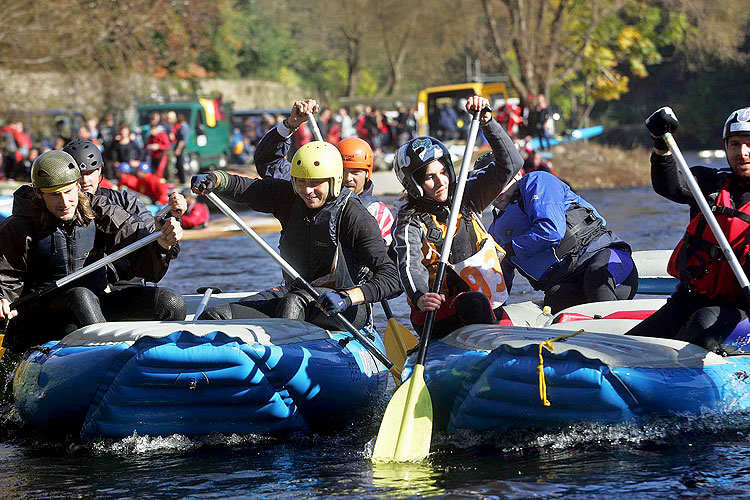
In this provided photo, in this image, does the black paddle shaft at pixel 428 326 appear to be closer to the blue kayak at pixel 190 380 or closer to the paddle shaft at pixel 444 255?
the paddle shaft at pixel 444 255

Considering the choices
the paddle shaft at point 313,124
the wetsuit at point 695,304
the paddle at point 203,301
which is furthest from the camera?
the paddle shaft at point 313,124

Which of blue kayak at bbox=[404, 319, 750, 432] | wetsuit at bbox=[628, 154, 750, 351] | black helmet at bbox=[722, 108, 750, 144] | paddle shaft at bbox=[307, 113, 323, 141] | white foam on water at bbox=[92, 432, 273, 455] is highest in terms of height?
paddle shaft at bbox=[307, 113, 323, 141]

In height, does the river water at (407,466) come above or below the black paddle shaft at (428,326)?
below

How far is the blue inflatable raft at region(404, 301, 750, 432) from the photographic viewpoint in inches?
191

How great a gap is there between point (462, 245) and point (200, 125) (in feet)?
55.6

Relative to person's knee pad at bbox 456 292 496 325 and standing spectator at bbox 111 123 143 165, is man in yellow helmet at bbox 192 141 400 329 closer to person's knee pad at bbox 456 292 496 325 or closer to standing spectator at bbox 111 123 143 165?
person's knee pad at bbox 456 292 496 325

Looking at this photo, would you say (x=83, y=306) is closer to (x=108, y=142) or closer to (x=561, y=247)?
(x=561, y=247)

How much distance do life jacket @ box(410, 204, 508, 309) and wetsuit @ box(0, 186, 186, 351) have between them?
1291 mm

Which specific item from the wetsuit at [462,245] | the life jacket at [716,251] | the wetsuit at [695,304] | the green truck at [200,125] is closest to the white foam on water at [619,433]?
the wetsuit at [695,304]

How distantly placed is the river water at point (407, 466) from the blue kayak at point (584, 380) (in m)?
0.10

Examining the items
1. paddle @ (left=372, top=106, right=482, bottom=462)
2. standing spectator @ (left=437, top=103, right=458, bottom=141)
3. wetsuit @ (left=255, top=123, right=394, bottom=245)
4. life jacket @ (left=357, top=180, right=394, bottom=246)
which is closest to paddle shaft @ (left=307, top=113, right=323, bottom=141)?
wetsuit @ (left=255, top=123, right=394, bottom=245)

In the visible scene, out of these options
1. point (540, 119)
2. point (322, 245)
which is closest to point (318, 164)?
point (322, 245)

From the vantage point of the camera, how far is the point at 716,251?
204 inches

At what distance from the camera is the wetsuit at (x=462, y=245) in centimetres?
559
